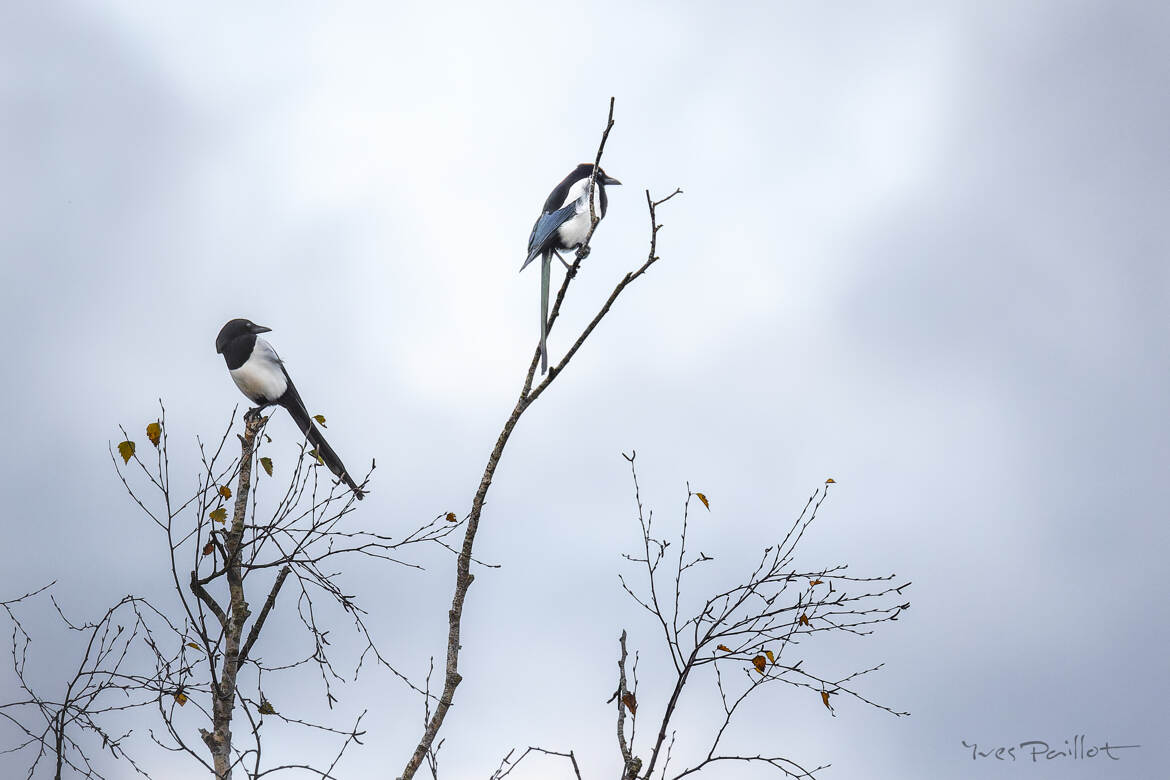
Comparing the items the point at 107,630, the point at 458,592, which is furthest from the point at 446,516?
the point at 107,630

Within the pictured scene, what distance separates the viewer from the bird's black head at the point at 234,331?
5.83m

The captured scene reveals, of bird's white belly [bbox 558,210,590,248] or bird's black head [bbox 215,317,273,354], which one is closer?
bird's white belly [bbox 558,210,590,248]

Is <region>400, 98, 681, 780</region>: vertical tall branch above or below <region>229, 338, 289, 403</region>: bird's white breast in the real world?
below

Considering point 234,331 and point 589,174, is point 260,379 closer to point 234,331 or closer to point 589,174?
point 234,331

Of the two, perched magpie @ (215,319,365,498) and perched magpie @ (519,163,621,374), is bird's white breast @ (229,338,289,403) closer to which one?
perched magpie @ (215,319,365,498)

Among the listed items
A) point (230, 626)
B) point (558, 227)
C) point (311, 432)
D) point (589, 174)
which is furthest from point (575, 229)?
point (230, 626)

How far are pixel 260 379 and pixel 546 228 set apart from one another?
1.98 meters

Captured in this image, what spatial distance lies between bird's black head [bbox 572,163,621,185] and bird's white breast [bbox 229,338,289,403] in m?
2.22

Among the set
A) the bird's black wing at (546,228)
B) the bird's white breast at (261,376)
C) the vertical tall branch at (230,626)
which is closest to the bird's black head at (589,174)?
the bird's black wing at (546,228)

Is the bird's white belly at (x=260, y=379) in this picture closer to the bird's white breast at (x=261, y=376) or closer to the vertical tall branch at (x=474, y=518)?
the bird's white breast at (x=261, y=376)

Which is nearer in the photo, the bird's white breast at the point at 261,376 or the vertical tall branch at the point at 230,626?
the vertical tall branch at the point at 230,626

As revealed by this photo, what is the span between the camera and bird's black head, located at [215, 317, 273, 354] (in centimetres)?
583

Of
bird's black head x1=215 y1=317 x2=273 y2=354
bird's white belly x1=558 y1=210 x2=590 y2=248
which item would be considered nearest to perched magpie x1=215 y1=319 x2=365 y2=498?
bird's black head x1=215 y1=317 x2=273 y2=354

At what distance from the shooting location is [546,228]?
17.7 ft
